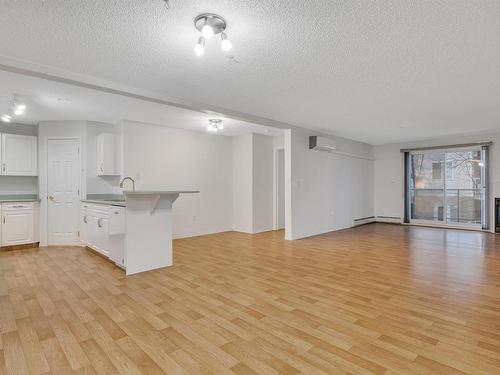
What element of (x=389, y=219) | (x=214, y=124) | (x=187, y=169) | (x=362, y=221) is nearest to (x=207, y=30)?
(x=214, y=124)

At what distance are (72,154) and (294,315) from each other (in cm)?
530

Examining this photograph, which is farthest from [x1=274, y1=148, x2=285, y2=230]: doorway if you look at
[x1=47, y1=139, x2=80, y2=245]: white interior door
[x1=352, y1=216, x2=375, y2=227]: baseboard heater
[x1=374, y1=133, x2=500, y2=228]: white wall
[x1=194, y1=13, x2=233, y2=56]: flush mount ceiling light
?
[x1=194, y1=13, x2=233, y2=56]: flush mount ceiling light

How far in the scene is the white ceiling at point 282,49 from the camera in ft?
6.55

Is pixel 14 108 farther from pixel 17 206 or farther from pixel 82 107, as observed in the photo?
pixel 17 206

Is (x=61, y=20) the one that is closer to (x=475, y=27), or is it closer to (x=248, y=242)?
(x=475, y=27)

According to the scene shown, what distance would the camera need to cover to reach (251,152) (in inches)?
262

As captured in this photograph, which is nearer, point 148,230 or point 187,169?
point 148,230

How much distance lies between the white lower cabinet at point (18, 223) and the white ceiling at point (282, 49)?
3.48 metres

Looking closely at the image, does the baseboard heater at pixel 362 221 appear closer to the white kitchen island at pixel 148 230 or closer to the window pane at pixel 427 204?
the window pane at pixel 427 204

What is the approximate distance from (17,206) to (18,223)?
32cm

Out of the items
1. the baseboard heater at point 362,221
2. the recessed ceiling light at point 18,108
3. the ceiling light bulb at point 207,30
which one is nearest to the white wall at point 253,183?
the baseboard heater at point 362,221

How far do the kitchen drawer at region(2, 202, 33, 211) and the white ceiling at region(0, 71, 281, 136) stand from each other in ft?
5.23

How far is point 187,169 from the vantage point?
20.2 ft

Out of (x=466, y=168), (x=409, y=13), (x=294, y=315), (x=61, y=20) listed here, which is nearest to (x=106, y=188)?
(x=61, y=20)
